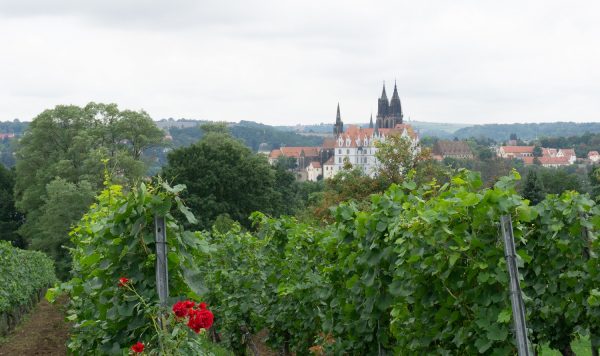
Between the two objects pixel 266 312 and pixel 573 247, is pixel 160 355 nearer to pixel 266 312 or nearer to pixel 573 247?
pixel 573 247

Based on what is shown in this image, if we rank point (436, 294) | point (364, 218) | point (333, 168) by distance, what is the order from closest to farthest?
1. point (436, 294)
2. point (364, 218)
3. point (333, 168)

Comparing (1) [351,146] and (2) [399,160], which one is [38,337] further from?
(1) [351,146]

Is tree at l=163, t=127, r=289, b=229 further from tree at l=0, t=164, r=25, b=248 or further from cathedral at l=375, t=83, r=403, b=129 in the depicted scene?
cathedral at l=375, t=83, r=403, b=129

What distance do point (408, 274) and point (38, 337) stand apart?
13213 millimetres

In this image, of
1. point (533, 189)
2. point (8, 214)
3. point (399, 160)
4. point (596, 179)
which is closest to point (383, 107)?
point (533, 189)

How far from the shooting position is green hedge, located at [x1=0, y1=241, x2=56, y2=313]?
19766mm

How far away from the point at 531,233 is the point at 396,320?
58.1 inches

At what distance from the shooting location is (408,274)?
7.04 metres

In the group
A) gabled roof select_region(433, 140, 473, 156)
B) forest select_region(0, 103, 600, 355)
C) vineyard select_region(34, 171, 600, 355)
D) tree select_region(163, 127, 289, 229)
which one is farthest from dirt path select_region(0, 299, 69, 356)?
gabled roof select_region(433, 140, 473, 156)

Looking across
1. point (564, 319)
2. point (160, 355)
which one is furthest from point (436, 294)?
point (160, 355)

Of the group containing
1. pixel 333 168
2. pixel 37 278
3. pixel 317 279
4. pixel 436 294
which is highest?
pixel 436 294

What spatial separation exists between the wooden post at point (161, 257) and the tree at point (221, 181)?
39.4m

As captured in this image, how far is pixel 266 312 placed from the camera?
12.6 meters

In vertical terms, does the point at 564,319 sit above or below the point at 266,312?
above
